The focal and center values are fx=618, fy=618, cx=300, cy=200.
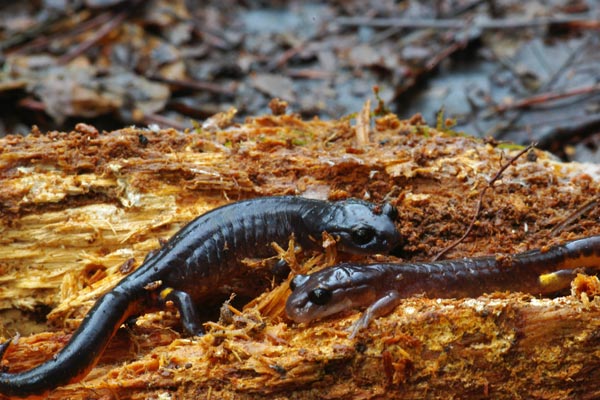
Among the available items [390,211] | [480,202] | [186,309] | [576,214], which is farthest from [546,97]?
[186,309]

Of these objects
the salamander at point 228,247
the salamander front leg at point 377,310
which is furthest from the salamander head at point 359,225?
the salamander front leg at point 377,310

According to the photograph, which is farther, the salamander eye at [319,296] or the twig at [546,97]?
the twig at [546,97]

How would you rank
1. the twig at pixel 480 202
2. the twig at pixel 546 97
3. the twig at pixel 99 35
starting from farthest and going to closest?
the twig at pixel 99 35
the twig at pixel 546 97
the twig at pixel 480 202

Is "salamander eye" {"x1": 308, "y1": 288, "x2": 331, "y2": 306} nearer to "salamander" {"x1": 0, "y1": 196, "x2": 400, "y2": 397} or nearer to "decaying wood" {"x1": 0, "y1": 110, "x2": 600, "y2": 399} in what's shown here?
"decaying wood" {"x1": 0, "y1": 110, "x2": 600, "y2": 399}

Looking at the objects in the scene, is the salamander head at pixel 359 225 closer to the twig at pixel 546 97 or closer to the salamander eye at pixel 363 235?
the salamander eye at pixel 363 235

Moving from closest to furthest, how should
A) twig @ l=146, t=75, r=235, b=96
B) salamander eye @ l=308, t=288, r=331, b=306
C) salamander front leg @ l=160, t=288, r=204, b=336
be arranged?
1. salamander eye @ l=308, t=288, r=331, b=306
2. salamander front leg @ l=160, t=288, r=204, b=336
3. twig @ l=146, t=75, r=235, b=96

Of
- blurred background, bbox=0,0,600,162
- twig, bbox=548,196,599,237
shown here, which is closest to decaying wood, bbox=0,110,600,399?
twig, bbox=548,196,599,237

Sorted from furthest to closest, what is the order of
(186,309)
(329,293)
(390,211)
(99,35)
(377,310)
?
(99,35)
(390,211)
(186,309)
(329,293)
(377,310)

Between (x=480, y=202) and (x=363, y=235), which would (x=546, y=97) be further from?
(x=363, y=235)
